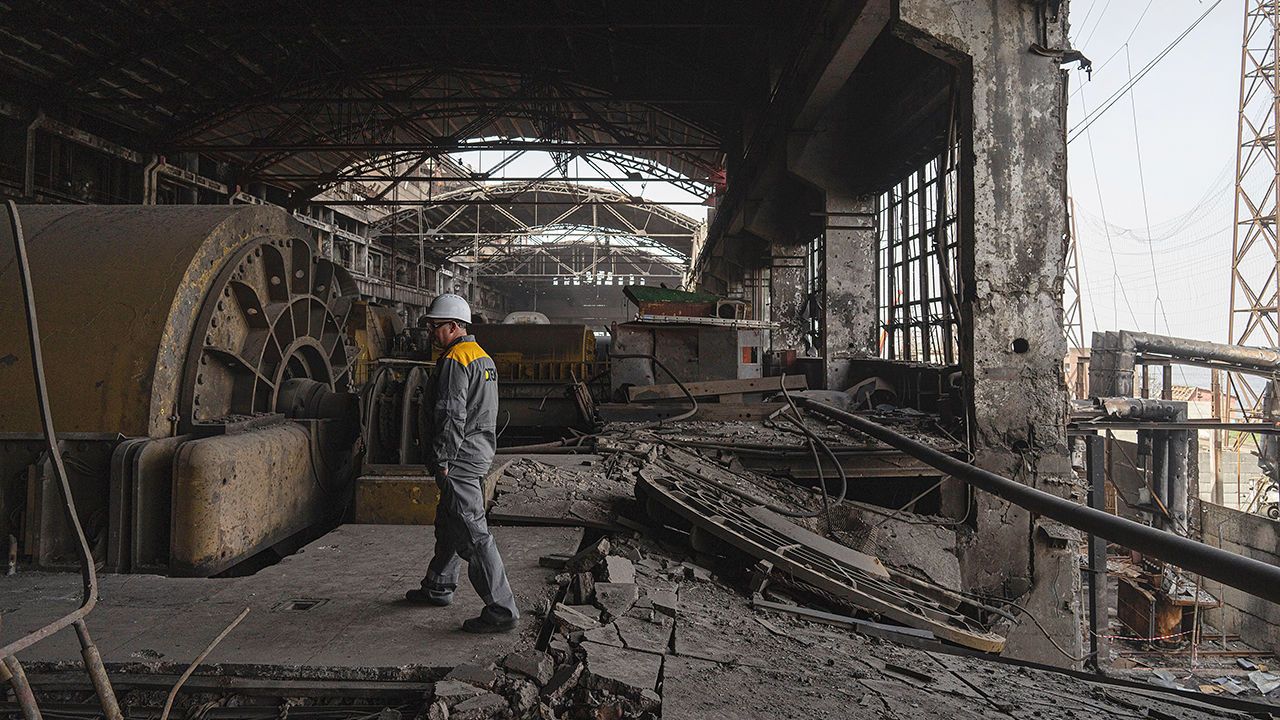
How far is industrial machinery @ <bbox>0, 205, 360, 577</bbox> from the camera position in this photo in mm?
4320

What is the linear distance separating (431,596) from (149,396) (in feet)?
7.64

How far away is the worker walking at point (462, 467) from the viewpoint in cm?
332

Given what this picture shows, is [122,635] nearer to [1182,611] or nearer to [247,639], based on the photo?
[247,639]

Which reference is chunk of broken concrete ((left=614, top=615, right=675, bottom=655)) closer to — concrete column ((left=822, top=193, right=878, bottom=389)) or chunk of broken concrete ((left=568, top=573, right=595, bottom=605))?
chunk of broken concrete ((left=568, top=573, right=595, bottom=605))

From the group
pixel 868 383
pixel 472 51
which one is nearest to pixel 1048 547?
pixel 868 383

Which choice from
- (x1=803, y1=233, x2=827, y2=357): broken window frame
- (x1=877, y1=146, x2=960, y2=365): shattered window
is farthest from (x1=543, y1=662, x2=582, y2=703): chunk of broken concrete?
(x1=803, y1=233, x2=827, y2=357): broken window frame

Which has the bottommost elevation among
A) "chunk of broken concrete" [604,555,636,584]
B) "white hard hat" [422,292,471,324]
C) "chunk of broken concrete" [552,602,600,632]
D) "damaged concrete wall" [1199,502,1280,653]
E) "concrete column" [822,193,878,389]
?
"damaged concrete wall" [1199,502,1280,653]

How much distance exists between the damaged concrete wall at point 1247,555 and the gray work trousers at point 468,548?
1332 cm

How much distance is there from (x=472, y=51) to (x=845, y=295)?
9582 millimetres

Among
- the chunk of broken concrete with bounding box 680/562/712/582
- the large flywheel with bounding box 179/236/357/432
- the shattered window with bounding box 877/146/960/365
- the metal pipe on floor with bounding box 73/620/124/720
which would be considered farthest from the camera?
the shattered window with bounding box 877/146/960/365

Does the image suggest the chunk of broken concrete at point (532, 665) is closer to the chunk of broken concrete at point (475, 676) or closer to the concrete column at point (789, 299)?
the chunk of broken concrete at point (475, 676)

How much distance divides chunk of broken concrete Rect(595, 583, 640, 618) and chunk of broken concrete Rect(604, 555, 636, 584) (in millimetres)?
82

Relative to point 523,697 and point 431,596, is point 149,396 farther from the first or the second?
Answer: point 523,697

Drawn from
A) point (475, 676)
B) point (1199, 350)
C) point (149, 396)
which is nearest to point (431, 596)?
point (475, 676)
